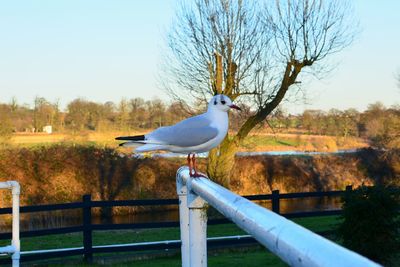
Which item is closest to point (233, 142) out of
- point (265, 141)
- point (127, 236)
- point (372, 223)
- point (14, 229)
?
point (127, 236)

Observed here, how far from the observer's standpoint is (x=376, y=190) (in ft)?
21.5

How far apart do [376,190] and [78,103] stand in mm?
35817

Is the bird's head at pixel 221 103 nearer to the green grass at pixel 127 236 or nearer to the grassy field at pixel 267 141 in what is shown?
the green grass at pixel 127 236

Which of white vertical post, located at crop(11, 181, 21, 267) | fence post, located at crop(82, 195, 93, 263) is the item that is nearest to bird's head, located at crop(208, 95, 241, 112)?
Result: white vertical post, located at crop(11, 181, 21, 267)

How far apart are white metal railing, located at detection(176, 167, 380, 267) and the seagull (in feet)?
3.09

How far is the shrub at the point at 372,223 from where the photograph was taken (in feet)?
21.4

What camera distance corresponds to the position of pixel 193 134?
3.52 metres

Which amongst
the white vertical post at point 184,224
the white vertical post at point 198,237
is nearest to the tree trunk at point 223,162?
the white vertical post at point 184,224

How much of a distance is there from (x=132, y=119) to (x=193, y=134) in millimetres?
33757

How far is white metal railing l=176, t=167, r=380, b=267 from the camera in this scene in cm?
81

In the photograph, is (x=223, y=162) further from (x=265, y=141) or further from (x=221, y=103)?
(x=221, y=103)

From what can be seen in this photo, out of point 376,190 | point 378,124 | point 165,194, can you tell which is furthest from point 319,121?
point 376,190

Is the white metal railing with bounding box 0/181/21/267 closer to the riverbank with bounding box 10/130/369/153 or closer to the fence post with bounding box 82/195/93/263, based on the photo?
the fence post with bounding box 82/195/93/263

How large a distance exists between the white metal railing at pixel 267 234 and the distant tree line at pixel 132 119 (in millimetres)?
24578
